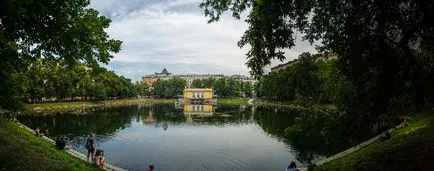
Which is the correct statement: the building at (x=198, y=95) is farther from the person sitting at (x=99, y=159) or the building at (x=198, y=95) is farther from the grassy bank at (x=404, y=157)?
the grassy bank at (x=404, y=157)

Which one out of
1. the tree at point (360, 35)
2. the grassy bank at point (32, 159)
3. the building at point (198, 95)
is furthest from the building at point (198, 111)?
the tree at point (360, 35)

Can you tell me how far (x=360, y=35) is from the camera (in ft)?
40.8

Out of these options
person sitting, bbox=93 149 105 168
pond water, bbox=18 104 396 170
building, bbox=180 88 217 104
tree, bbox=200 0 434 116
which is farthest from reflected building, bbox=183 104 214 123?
building, bbox=180 88 217 104

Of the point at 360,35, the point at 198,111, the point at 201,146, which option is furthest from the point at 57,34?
the point at 198,111

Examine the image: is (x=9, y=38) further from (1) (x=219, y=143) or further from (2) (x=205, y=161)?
(1) (x=219, y=143)

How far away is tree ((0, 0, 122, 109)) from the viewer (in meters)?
13.8

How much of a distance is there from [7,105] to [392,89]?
32338 mm

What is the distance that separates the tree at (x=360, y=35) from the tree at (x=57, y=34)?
222 inches

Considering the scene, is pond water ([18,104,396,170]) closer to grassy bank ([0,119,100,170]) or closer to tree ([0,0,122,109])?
grassy bank ([0,119,100,170])

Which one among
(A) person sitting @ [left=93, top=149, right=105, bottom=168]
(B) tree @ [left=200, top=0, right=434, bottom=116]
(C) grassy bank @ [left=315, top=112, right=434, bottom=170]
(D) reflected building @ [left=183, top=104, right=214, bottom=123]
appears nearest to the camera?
(B) tree @ [left=200, top=0, right=434, bottom=116]

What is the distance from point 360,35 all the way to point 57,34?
35.3 feet

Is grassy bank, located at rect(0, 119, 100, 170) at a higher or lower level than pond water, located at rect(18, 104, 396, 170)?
higher

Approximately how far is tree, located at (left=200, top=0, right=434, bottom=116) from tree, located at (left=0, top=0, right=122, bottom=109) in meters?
5.64

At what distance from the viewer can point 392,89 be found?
13.7 meters
